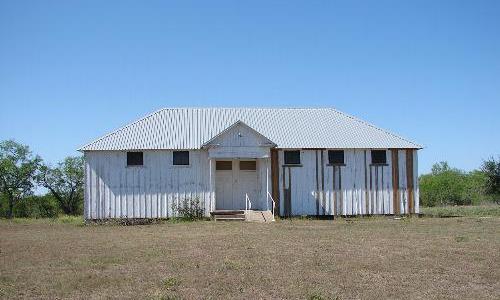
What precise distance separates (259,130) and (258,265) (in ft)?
65.1

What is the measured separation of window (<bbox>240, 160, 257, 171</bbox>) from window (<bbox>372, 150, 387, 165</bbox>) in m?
6.37

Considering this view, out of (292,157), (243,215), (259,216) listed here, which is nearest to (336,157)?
(292,157)

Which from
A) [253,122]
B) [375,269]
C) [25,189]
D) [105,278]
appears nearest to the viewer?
[105,278]

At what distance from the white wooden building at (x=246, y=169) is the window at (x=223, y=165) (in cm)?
5

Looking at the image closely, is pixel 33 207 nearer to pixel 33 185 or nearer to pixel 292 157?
pixel 33 185

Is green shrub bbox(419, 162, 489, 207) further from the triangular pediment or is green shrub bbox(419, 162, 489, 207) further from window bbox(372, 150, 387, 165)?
the triangular pediment

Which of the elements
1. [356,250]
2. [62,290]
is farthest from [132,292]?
[356,250]

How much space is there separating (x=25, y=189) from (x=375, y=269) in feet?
144

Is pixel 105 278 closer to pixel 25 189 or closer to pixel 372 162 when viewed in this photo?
pixel 372 162

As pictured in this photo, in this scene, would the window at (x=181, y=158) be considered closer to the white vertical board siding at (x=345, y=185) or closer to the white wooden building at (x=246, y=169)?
the white wooden building at (x=246, y=169)

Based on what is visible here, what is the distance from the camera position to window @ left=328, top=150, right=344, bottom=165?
3206 centimetres

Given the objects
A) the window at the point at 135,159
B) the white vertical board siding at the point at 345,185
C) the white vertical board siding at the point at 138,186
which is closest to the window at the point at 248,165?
the white vertical board siding at the point at 345,185

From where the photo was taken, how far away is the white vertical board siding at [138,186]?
30625 millimetres

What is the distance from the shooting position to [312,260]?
1463 centimetres
